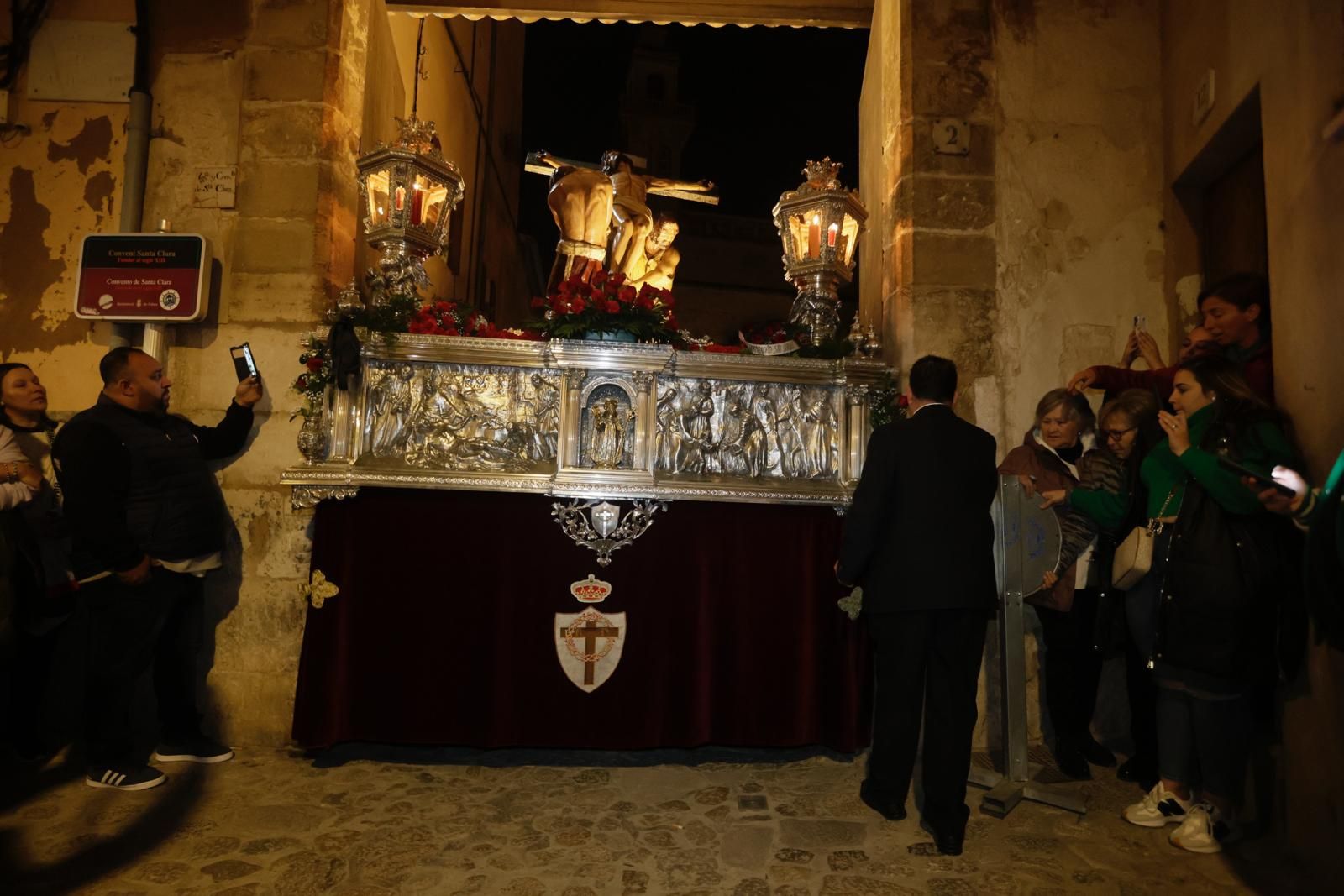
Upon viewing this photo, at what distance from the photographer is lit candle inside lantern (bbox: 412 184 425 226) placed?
434 centimetres

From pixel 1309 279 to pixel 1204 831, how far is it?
6.90 feet

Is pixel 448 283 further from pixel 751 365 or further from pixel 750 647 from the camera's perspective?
pixel 750 647

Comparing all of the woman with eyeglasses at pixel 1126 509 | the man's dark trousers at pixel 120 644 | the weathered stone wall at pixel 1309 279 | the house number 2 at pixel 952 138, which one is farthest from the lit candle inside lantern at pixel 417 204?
the weathered stone wall at pixel 1309 279

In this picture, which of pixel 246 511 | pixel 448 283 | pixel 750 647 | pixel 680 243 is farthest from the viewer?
pixel 680 243

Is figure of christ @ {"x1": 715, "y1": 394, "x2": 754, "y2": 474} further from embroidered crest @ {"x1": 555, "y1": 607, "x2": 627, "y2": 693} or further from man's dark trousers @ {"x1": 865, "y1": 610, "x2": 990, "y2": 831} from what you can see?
man's dark trousers @ {"x1": 865, "y1": 610, "x2": 990, "y2": 831}

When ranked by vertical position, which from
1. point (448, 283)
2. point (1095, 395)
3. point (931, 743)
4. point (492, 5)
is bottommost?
point (931, 743)

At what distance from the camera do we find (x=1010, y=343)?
15.1 ft

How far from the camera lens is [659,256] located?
16.6 ft

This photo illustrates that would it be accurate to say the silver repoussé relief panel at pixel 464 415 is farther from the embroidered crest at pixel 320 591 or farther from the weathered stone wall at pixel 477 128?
the weathered stone wall at pixel 477 128

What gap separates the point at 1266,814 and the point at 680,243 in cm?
1688

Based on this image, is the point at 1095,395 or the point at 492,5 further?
the point at 492,5

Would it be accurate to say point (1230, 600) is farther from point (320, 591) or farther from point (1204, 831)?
point (320, 591)

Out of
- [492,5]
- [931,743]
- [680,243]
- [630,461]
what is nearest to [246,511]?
[630,461]

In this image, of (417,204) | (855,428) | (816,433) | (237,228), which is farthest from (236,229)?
(855,428)
